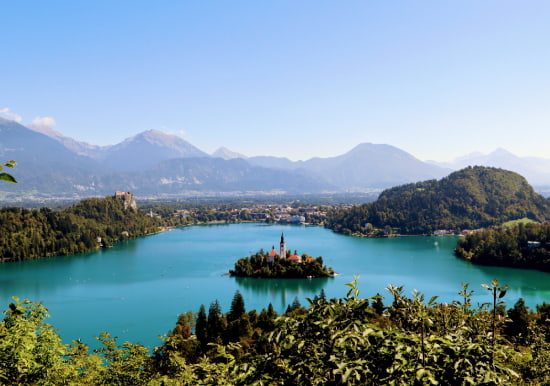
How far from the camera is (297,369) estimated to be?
2.84 meters

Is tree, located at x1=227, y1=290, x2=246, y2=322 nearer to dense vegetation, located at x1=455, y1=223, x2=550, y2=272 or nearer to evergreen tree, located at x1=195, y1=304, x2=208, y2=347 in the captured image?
evergreen tree, located at x1=195, y1=304, x2=208, y2=347

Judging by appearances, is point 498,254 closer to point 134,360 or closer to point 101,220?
point 134,360

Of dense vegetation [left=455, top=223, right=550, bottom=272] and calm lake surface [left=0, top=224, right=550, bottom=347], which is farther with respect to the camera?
dense vegetation [left=455, top=223, right=550, bottom=272]

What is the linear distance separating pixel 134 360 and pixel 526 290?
111 feet

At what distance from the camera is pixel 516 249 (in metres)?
43.2

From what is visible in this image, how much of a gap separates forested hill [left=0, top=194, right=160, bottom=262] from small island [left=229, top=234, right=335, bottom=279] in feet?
93.0

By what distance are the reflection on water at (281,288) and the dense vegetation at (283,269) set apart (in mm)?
607

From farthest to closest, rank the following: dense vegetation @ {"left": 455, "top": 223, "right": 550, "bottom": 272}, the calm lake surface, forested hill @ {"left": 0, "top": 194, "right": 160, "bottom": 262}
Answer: forested hill @ {"left": 0, "top": 194, "right": 160, "bottom": 262} < dense vegetation @ {"left": 455, "top": 223, "right": 550, "bottom": 272} < the calm lake surface

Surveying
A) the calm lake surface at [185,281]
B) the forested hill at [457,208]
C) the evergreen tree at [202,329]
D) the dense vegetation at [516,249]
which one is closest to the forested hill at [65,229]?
the calm lake surface at [185,281]

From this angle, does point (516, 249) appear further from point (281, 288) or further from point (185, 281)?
point (185, 281)

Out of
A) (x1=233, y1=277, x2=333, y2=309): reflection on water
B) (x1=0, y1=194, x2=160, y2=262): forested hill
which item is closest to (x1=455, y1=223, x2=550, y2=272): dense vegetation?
(x1=233, y1=277, x2=333, y2=309): reflection on water

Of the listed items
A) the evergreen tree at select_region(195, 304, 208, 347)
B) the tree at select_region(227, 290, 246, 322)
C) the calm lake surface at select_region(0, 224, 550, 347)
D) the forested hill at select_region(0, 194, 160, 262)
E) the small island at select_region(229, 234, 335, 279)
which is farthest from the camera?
the forested hill at select_region(0, 194, 160, 262)

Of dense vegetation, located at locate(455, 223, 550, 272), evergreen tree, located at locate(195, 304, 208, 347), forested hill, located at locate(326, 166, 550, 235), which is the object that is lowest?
evergreen tree, located at locate(195, 304, 208, 347)

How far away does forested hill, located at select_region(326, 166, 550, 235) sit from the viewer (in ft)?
240
